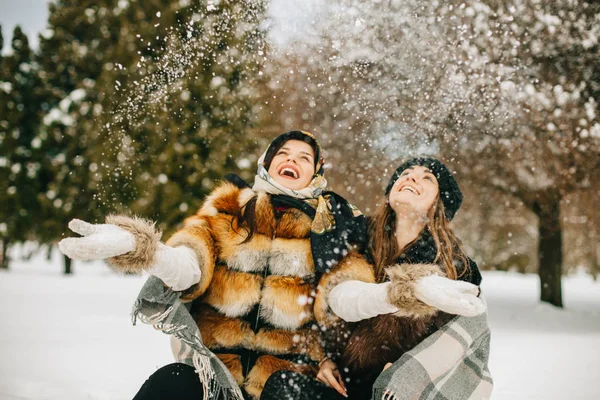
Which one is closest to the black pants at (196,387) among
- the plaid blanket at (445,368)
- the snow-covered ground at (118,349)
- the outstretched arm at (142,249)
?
the plaid blanket at (445,368)

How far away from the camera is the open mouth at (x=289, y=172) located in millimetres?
2367

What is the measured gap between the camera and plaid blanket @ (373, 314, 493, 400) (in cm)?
188

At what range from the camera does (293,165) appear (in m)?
2.38

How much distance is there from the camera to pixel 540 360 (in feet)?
18.2

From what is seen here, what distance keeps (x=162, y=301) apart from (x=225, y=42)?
451 centimetres

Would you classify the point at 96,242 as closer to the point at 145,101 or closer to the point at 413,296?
the point at 413,296

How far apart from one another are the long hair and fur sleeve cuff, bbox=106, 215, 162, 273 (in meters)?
1.00

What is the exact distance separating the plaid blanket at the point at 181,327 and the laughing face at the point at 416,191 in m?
1.06

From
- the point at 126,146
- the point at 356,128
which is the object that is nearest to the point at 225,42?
the point at 356,128

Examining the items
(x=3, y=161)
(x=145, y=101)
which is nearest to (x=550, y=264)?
(x=145, y=101)

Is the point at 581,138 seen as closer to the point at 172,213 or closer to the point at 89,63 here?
the point at 172,213

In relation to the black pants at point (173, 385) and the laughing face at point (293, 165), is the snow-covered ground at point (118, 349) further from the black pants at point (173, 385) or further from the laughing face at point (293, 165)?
the laughing face at point (293, 165)

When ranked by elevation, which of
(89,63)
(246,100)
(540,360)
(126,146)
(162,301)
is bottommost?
(540,360)

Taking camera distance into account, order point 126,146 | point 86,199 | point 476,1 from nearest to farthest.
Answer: point 476,1, point 126,146, point 86,199
